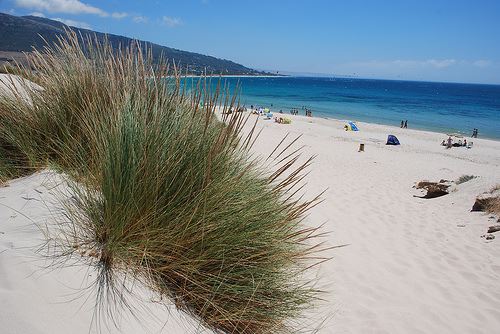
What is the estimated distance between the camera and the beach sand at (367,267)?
1.53m

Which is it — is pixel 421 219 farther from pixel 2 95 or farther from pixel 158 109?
pixel 2 95

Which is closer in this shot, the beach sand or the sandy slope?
the beach sand

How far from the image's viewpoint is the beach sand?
5.01 ft

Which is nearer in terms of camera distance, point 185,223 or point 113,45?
point 185,223

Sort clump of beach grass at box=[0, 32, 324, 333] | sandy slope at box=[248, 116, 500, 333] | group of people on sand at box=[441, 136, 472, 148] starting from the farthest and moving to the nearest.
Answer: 1. group of people on sand at box=[441, 136, 472, 148]
2. sandy slope at box=[248, 116, 500, 333]
3. clump of beach grass at box=[0, 32, 324, 333]

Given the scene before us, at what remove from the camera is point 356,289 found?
3.79 metres

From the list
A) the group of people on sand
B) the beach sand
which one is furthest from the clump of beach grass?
the group of people on sand

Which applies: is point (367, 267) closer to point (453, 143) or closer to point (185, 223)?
point (185, 223)

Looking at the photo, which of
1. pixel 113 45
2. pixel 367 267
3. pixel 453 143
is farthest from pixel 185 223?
pixel 453 143

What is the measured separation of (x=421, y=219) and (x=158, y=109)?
20.4ft

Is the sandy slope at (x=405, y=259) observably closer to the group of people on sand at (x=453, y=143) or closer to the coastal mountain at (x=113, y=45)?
the coastal mountain at (x=113, y=45)

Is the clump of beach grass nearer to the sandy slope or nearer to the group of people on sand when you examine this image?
the sandy slope

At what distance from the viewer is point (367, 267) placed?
4422mm

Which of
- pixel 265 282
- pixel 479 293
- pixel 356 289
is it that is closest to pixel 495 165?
pixel 479 293
